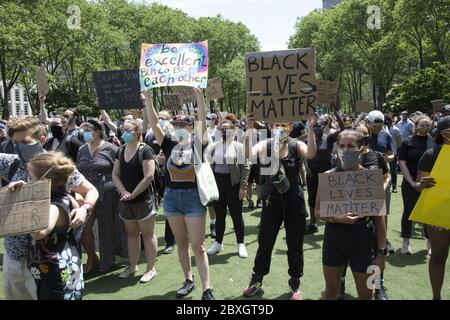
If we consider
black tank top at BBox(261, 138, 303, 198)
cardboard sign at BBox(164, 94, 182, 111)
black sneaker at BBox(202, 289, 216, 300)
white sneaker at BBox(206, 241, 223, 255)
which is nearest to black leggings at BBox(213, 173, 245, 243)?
white sneaker at BBox(206, 241, 223, 255)

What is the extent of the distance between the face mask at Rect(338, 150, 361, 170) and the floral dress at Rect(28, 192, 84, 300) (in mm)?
2172

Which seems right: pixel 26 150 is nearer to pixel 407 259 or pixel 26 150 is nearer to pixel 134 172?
pixel 134 172

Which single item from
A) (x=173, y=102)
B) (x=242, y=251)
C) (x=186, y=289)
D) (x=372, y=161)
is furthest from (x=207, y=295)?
(x=173, y=102)

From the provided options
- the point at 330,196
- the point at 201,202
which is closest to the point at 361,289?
the point at 330,196

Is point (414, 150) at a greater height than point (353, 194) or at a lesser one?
greater

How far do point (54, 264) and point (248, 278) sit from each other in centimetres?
316

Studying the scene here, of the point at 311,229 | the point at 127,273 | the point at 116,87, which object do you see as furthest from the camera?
the point at 311,229

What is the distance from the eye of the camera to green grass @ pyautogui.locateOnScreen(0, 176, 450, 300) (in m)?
5.13

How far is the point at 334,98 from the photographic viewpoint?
7.32 meters

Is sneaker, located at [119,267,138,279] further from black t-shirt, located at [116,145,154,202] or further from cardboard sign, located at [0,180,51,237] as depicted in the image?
cardboard sign, located at [0,180,51,237]

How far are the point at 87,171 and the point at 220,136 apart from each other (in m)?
2.32

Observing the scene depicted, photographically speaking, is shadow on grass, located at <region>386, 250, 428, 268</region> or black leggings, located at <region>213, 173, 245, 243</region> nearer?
shadow on grass, located at <region>386, 250, 428, 268</region>

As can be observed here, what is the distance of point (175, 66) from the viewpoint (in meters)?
5.14

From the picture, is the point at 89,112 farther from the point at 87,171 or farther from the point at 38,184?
the point at 38,184
